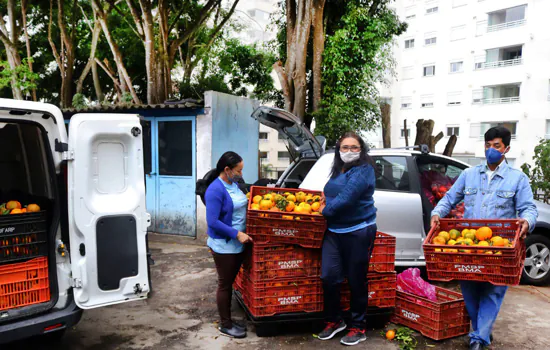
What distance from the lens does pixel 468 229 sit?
408cm

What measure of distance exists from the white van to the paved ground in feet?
3.06

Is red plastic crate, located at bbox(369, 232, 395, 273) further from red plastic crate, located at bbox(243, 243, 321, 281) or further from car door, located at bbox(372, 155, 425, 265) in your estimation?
car door, located at bbox(372, 155, 425, 265)

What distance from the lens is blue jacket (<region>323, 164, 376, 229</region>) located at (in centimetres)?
404

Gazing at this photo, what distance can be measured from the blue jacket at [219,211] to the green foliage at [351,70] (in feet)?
25.2

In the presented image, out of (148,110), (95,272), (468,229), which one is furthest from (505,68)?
(95,272)

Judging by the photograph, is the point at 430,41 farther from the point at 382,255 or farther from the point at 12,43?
the point at 382,255

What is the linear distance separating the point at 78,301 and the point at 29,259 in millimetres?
512

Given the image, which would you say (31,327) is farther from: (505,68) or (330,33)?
(505,68)

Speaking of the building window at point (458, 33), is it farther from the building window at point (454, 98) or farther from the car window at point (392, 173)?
the car window at point (392, 173)

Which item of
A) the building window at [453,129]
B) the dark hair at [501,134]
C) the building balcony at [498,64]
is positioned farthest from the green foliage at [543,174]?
the building window at [453,129]

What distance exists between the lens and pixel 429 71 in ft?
115

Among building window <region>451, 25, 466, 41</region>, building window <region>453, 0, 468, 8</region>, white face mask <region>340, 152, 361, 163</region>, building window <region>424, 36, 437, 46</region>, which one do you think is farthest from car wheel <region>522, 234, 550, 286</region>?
building window <region>424, 36, 437, 46</region>

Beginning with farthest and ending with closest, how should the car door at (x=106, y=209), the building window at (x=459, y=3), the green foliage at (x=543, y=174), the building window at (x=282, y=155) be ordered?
the building window at (x=282, y=155) → the building window at (x=459, y=3) → the green foliage at (x=543, y=174) → the car door at (x=106, y=209)

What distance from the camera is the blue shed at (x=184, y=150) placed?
888cm
